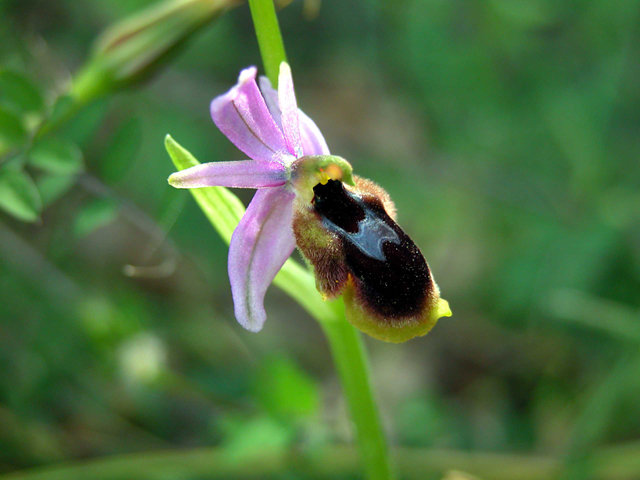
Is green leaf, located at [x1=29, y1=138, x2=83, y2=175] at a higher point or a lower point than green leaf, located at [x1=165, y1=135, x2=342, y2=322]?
higher

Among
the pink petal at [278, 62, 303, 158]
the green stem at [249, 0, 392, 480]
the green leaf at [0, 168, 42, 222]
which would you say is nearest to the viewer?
the pink petal at [278, 62, 303, 158]

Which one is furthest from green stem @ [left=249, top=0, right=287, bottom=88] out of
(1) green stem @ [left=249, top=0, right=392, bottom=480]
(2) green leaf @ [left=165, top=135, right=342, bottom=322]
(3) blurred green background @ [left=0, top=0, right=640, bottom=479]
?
(3) blurred green background @ [left=0, top=0, right=640, bottom=479]

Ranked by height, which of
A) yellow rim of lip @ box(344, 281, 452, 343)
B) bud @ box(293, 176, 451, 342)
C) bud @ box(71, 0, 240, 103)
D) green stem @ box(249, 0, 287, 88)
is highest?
bud @ box(71, 0, 240, 103)

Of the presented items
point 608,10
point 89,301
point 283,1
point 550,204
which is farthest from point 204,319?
point 608,10

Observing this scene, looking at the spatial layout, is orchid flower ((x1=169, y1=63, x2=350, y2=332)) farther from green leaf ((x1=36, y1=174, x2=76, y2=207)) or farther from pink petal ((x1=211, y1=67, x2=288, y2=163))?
green leaf ((x1=36, y1=174, x2=76, y2=207))

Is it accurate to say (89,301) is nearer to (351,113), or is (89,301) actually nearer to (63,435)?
(63,435)

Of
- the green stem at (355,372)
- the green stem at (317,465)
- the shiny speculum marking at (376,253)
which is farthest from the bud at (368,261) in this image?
the green stem at (317,465)

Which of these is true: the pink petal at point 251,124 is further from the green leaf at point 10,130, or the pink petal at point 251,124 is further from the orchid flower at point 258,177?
the green leaf at point 10,130

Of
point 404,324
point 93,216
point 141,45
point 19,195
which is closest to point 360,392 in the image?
point 404,324
